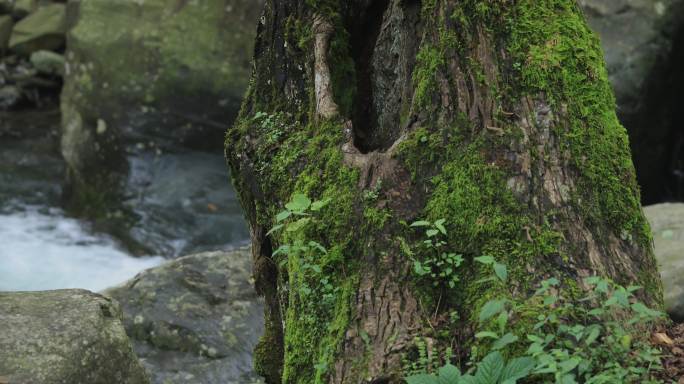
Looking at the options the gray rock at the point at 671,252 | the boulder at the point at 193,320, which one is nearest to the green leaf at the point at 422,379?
the gray rock at the point at 671,252

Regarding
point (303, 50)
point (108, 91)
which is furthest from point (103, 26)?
point (303, 50)

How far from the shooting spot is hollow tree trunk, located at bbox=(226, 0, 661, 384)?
2.92m

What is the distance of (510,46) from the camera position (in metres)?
3.24

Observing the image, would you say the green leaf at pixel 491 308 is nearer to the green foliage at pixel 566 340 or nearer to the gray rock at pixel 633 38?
the green foliage at pixel 566 340

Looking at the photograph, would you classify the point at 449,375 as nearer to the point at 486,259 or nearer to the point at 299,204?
the point at 486,259

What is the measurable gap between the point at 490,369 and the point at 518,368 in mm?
85

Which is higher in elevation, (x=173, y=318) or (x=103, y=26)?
(x=103, y=26)

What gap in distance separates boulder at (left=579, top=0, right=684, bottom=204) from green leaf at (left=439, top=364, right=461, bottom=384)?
18.5ft

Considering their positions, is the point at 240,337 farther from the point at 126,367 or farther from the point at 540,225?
the point at 540,225

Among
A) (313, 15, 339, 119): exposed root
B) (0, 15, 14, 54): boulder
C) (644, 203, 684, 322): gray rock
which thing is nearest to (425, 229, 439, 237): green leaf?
(313, 15, 339, 119): exposed root

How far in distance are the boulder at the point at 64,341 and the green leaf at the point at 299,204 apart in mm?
945

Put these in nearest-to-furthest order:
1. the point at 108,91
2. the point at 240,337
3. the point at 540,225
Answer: the point at 540,225, the point at 240,337, the point at 108,91

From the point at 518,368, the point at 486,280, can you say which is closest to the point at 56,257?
the point at 486,280

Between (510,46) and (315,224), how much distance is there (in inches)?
39.8
